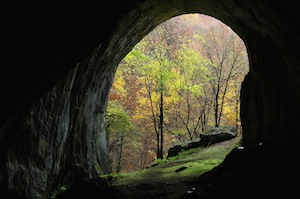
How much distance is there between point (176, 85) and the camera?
22875 mm

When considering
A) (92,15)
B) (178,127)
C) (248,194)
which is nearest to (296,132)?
(248,194)

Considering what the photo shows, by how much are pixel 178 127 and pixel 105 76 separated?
1413 centimetres

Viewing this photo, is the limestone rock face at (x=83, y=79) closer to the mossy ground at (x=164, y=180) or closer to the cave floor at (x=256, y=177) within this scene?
the mossy ground at (x=164, y=180)

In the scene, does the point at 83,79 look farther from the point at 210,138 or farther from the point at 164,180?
the point at 210,138

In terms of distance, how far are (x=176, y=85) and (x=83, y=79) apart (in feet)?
39.6

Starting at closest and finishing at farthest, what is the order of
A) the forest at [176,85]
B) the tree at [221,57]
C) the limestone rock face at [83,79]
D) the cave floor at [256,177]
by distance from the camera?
the limestone rock face at [83,79] → the cave floor at [256,177] → the forest at [176,85] → the tree at [221,57]

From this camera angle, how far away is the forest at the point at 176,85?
A: 70.9ft

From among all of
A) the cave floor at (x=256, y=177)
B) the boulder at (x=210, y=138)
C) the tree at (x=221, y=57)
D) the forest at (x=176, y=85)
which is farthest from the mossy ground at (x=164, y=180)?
the tree at (x=221, y=57)

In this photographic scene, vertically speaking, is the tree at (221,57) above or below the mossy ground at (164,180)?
above

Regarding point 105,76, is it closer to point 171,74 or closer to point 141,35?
point 141,35

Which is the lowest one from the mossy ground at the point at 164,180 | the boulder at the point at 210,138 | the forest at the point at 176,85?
the mossy ground at the point at 164,180

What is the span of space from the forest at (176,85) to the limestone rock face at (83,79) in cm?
613

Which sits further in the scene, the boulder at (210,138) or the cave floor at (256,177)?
the boulder at (210,138)

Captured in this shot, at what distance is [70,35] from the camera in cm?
558
